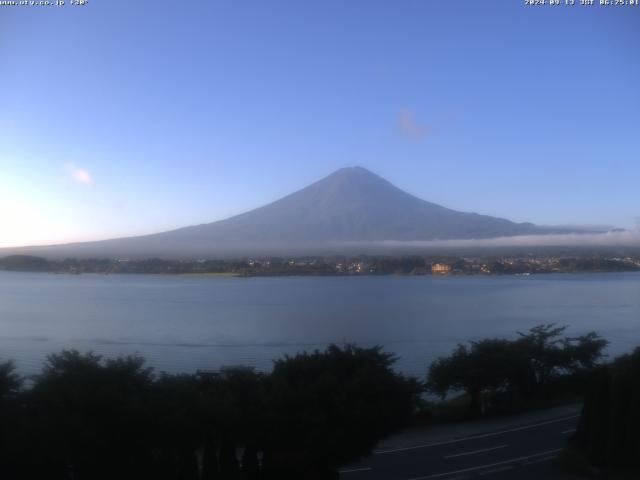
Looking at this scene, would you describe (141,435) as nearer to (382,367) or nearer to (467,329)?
(382,367)

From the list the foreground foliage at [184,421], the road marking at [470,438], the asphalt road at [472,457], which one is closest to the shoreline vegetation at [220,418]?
the foreground foliage at [184,421]

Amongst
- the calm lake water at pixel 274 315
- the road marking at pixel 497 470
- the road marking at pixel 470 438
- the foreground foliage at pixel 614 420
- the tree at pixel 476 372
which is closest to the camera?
the foreground foliage at pixel 614 420

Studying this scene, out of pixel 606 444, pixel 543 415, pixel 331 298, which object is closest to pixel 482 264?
pixel 331 298

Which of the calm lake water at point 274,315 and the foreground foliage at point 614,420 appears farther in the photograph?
the calm lake water at point 274,315

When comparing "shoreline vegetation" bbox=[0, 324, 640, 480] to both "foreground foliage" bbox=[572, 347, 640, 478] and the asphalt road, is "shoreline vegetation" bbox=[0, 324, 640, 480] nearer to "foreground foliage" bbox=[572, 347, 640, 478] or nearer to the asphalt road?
"foreground foliage" bbox=[572, 347, 640, 478]

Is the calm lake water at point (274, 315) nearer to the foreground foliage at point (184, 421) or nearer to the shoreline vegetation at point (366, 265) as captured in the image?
the shoreline vegetation at point (366, 265)

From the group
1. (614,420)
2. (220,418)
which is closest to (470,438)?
(614,420)

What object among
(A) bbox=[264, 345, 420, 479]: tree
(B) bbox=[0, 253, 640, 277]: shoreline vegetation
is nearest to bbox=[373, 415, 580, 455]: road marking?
(A) bbox=[264, 345, 420, 479]: tree
